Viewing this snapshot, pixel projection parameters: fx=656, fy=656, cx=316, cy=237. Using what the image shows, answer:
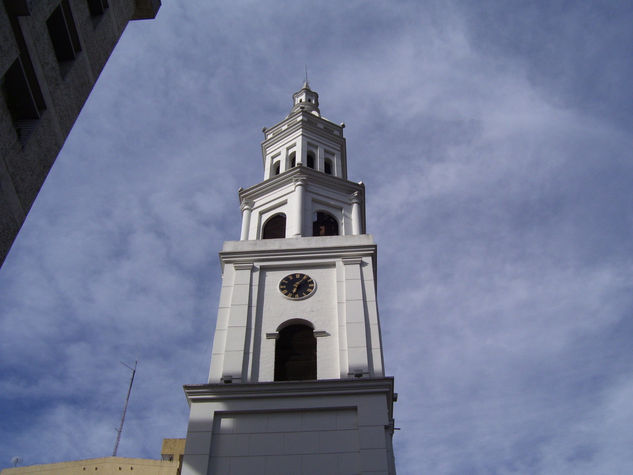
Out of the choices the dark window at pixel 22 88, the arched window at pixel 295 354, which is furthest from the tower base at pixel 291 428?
the dark window at pixel 22 88

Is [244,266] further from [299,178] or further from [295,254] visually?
[299,178]

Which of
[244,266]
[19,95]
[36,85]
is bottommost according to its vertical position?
[19,95]

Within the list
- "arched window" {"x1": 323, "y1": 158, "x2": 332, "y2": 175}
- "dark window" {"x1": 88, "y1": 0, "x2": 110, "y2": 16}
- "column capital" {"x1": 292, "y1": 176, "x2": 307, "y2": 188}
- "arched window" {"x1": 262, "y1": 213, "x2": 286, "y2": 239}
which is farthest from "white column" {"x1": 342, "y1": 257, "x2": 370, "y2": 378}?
"dark window" {"x1": 88, "y1": 0, "x2": 110, "y2": 16}

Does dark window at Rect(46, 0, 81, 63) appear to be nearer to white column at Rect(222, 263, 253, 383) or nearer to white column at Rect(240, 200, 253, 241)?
white column at Rect(222, 263, 253, 383)

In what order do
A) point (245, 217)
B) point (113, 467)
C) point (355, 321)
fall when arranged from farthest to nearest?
point (113, 467) < point (245, 217) < point (355, 321)

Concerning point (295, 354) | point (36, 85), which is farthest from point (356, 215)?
point (36, 85)

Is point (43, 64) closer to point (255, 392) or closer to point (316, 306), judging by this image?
point (255, 392)

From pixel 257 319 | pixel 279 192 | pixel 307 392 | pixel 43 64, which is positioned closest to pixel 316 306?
pixel 257 319

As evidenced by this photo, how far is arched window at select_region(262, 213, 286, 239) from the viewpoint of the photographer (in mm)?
30500

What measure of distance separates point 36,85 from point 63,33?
1.36m

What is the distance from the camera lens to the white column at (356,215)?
30.3 metres

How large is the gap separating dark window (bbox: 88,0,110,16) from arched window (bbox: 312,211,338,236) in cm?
1856

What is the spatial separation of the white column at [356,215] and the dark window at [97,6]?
60.4 ft

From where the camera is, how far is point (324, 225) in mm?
30547
